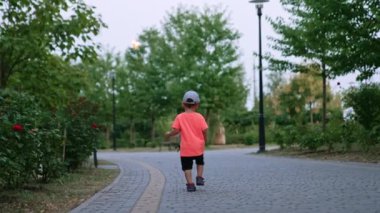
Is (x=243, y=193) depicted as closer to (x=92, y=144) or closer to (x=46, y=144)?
(x=46, y=144)

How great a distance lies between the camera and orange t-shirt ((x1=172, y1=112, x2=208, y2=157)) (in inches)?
377

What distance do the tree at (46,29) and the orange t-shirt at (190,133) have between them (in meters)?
6.65

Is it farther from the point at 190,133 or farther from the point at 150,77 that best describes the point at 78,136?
the point at 150,77

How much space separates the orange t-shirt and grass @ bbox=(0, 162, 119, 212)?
1.69 meters

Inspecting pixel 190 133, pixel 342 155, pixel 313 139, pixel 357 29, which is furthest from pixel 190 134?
pixel 313 139

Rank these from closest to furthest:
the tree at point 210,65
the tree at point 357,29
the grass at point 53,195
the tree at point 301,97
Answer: the grass at point 53,195 < the tree at point 357,29 < the tree at point 210,65 < the tree at point 301,97

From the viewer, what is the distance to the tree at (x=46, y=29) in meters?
15.6

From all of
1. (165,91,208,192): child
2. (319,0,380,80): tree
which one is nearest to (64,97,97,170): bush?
(165,91,208,192): child

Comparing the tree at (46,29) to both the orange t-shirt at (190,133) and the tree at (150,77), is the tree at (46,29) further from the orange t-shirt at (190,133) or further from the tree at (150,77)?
the tree at (150,77)

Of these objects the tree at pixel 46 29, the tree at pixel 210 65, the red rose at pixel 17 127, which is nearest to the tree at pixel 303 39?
the tree at pixel 46 29

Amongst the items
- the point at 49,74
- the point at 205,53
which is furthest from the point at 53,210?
the point at 205,53

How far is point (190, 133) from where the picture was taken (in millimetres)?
9617

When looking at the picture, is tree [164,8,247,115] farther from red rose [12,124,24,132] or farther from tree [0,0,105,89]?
red rose [12,124,24,132]

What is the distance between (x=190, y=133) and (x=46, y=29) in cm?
779
